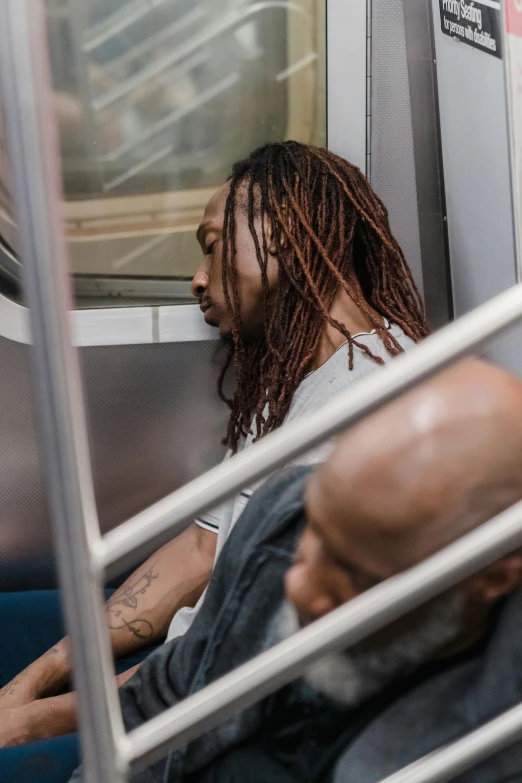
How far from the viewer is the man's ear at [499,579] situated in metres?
0.55

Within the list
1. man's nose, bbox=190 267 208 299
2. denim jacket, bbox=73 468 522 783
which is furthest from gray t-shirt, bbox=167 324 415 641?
denim jacket, bbox=73 468 522 783

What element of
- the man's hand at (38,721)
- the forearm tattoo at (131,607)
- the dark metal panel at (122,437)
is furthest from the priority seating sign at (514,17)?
the man's hand at (38,721)

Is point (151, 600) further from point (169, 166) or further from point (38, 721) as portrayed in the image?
point (169, 166)

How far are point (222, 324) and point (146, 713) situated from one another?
0.82 m

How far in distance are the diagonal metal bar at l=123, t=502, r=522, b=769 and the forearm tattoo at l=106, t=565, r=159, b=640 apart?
856 millimetres

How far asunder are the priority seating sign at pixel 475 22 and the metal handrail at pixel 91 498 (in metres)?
0.90

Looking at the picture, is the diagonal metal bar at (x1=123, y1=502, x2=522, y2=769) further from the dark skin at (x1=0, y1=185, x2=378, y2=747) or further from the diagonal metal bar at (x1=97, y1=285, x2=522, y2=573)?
the dark skin at (x1=0, y1=185, x2=378, y2=747)

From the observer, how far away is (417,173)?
1.55m

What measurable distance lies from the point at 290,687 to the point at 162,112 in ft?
4.04

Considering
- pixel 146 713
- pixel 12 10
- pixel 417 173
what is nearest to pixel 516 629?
pixel 146 713

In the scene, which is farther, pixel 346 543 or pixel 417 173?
pixel 417 173

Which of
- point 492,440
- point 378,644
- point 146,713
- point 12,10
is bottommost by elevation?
point 146,713

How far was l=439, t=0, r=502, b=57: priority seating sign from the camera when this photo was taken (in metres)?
1.21

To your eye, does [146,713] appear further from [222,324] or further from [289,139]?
[289,139]
